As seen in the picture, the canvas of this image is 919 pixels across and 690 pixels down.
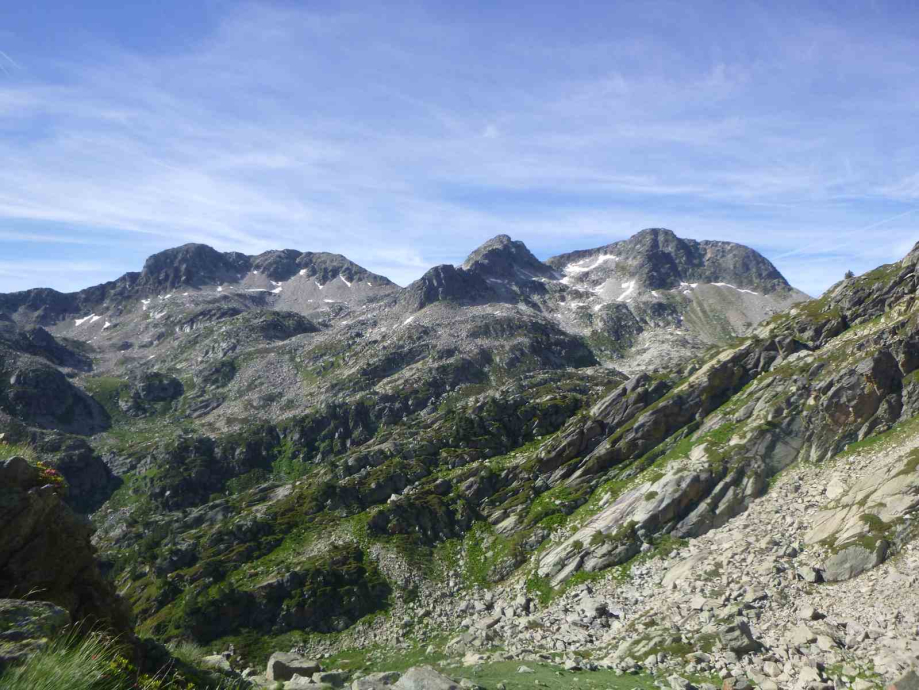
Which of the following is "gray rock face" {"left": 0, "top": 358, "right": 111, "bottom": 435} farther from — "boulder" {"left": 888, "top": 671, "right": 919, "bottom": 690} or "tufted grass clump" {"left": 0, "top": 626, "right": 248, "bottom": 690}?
"boulder" {"left": 888, "top": 671, "right": 919, "bottom": 690}

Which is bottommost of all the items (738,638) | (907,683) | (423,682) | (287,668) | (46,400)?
(738,638)

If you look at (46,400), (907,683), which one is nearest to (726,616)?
(907,683)

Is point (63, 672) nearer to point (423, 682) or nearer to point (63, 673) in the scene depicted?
point (63, 673)

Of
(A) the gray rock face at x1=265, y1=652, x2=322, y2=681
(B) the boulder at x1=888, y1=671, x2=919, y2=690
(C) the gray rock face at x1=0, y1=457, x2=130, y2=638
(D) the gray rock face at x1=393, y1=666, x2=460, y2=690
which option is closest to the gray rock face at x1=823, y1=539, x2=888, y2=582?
(B) the boulder at x1=888, y1=671, x2=919, y2=690

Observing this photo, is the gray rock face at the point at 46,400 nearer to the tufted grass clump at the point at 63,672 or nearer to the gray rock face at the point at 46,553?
the gray rock face at the point at 46,553

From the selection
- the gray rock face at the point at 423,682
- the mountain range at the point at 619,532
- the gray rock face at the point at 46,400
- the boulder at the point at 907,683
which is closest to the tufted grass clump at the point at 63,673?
the mountain range at the point at 619,532

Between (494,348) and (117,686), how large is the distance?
183 meters

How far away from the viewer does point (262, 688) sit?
21375 mm

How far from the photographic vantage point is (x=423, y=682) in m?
23.8

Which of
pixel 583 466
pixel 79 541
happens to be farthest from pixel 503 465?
pixel 79 541

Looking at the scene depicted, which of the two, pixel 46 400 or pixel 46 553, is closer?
pixel 46 553

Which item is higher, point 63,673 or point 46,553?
point 63,673

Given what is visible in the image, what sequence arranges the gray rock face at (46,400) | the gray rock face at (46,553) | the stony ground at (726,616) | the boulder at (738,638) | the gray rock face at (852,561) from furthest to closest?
the gray rock face at (46,400), the gray rock face at (852,561), the boulder at (738,638), the stony ground at (726,616), the gray rock face at (46,553)

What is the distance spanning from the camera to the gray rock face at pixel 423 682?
23359 mm
